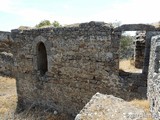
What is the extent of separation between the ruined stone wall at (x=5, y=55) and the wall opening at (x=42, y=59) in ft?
22.6

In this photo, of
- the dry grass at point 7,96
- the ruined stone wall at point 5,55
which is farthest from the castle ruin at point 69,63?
the ruined stone wall at point 5,55

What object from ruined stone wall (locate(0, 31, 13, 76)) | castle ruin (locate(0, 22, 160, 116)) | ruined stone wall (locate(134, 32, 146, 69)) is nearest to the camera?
castle ruin (locate(0, 22, 160, 116))


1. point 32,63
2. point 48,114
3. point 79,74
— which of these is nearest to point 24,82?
point 32,63

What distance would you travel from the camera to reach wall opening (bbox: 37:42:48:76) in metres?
10.1

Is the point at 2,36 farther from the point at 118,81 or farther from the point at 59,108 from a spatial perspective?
the point at 118,81

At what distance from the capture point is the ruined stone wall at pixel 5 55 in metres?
16.7

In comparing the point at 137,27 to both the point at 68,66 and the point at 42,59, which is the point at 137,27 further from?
the point at 42,59

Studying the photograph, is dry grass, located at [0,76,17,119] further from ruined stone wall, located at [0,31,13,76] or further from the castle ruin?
ruined stone wall, located at [0,31,13,76]

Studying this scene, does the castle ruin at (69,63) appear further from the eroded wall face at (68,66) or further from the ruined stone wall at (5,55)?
the ruined stone wall at (5,55)

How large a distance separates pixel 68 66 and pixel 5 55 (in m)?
9.56

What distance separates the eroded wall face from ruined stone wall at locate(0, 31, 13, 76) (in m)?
5.94

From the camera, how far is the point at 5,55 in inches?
→ 677

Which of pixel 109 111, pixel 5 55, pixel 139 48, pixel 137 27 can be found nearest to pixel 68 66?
pixel 139 48

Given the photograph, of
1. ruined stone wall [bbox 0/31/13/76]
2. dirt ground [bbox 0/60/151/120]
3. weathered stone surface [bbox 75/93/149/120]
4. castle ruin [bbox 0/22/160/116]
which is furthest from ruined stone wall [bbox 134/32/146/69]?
ruined stone wall [bbox 0/31/13/76]
